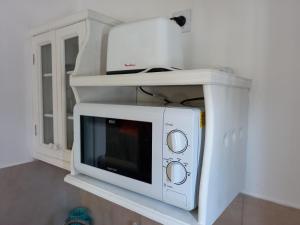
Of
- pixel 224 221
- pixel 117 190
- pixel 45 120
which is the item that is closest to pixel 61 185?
pixel 45 120

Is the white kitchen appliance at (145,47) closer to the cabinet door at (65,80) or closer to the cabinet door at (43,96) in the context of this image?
the cabinet door at (65,80)

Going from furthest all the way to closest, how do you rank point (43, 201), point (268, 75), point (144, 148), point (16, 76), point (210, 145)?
point (43, 201), point (16, 76), point (268, 75), point (144, 148), point (210, 145)

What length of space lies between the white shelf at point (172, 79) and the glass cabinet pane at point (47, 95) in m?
0.43

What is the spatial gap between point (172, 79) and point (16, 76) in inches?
37.3

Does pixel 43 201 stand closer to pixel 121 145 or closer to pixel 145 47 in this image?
pixel 121 145

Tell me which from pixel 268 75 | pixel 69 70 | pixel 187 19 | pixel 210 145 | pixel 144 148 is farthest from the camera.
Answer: pixel 69 70

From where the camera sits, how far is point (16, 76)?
1.21m

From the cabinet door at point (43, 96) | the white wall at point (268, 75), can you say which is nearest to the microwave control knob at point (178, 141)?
the white wall at point (268, 75)

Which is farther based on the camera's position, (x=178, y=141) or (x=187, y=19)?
(x=187, y=19)

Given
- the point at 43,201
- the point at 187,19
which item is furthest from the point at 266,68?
the point at 43,201

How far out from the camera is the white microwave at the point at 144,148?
1.96 ft

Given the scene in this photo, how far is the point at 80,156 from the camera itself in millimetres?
863

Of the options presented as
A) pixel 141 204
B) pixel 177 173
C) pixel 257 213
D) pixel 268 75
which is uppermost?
pixel 268 75

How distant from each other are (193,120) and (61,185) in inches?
45.1
